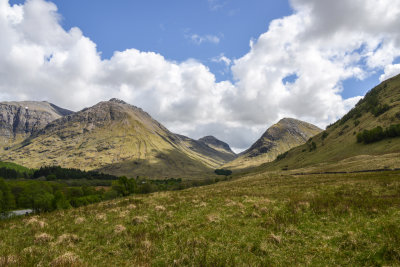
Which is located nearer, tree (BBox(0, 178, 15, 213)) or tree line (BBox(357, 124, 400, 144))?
tree (BBox(0, 178, 15, 213))

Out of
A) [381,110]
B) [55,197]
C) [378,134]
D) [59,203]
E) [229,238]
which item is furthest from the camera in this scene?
[381,110]

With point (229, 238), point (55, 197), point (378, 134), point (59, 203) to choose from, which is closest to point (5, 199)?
point (55, 197)

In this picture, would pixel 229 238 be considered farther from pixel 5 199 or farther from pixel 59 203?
pixel 5 199

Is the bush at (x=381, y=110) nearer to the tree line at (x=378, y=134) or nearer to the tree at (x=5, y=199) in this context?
the tree line at (x=378, y=134)

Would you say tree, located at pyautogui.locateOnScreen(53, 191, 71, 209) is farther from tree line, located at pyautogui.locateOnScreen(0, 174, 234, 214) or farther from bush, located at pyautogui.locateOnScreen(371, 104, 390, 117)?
bush, located at pyautogui.locateOnScreen(371, 104, 390, 117)

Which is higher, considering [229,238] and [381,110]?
[381,110]

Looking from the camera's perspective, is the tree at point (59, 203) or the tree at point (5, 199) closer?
the tree at point (59, 203)

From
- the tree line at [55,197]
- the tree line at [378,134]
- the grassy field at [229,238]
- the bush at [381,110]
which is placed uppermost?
the bush at [381,110]

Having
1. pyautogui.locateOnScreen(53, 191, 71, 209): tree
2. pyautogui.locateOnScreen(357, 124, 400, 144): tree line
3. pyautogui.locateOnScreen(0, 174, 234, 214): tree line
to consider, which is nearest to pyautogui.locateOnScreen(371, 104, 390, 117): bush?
pyautogui.locateOnScreen(357, 124, 400, 144): tree line

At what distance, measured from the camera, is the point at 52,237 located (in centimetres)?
1424

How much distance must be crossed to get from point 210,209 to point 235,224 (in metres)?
5.80

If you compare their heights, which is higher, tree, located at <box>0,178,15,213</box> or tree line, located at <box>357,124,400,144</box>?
tree line, located at <box>357,124,400,144</box>

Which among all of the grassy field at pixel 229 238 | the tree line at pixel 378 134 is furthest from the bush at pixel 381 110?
the grassy field at pixel 229 238

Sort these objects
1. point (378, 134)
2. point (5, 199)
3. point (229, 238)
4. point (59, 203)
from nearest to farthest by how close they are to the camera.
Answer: point (229, 238), point (59, 203), point (5, 199), point (378, 134)
